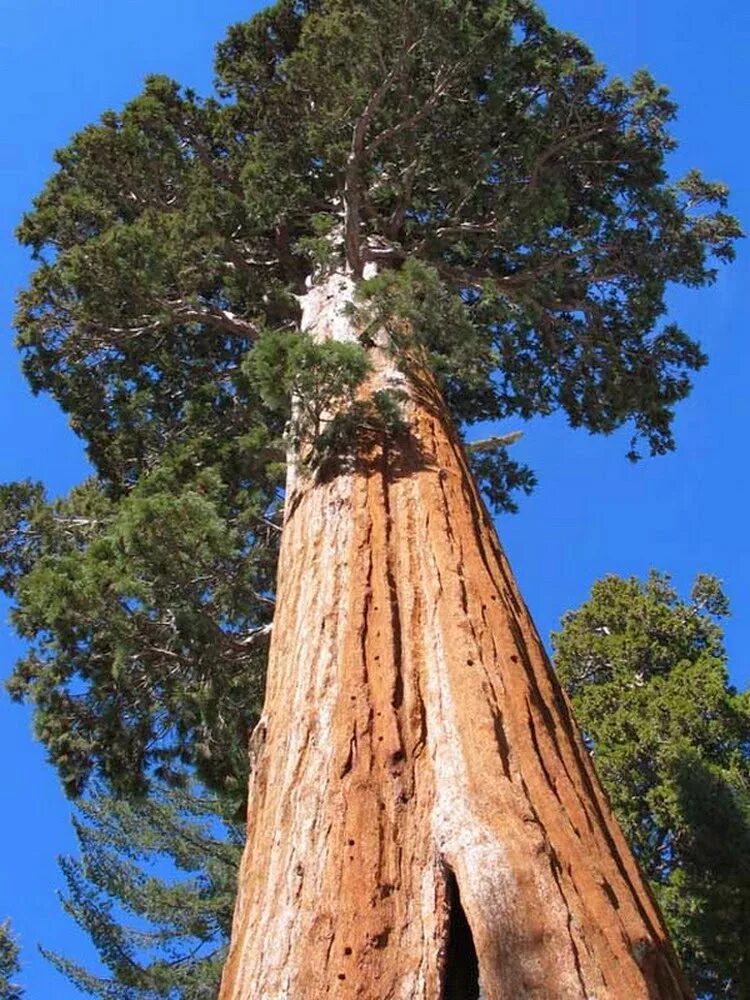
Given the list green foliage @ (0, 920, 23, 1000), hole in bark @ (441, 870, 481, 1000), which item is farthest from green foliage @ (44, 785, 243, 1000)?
hole in bark @ (441, 870, 481, 1000)

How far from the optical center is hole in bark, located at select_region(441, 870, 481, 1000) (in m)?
3.49

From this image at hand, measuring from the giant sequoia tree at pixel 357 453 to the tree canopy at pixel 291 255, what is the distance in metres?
0.04

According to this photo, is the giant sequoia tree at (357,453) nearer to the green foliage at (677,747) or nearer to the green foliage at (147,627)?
the green foliage at (147,627)

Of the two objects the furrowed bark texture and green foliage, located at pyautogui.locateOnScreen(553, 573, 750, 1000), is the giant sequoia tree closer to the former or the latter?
the furrowed bark texture

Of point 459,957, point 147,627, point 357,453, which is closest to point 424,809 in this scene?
point 459,957

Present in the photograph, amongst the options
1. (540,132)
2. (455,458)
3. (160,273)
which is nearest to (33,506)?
(160,273)

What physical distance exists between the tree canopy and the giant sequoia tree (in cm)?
4

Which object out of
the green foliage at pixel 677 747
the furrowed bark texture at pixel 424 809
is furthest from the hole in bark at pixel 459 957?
the green foliage at pixel 677 747

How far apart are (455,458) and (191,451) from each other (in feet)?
12.3

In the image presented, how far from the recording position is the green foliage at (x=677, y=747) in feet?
36.6

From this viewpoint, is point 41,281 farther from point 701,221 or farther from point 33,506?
point 701,221

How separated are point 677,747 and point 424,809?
916cm

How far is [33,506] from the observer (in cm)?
979

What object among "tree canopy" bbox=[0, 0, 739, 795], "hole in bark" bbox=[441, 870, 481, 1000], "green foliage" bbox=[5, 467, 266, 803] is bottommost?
"hole in bark" bbox=[441, 870, 481, 1000]
